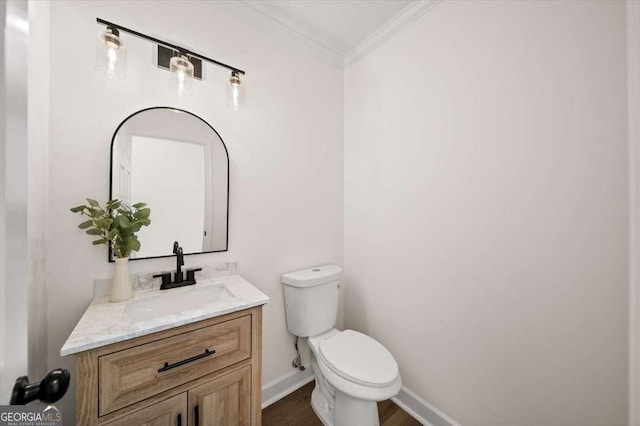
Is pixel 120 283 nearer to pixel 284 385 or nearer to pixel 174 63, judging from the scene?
pixel 174 63

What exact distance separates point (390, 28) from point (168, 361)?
221 centimetres

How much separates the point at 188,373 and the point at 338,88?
2.06m

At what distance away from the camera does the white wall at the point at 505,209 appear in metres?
0.84

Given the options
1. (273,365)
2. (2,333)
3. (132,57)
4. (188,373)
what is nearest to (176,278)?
(188,373)

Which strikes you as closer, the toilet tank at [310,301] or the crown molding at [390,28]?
the crown molding at [390,28]

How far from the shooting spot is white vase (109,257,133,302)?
3.23 feet

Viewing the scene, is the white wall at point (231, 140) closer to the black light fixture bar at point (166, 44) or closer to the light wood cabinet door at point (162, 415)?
the black light fixture bar at point (166, 44)

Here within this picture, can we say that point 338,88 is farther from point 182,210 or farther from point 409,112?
point 182,210

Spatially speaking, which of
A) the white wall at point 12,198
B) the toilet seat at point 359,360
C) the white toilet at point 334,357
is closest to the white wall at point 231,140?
the white toilet at point 334,357

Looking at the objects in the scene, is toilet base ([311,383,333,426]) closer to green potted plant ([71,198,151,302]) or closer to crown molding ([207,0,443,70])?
green potted plant ([71,198,151,302])

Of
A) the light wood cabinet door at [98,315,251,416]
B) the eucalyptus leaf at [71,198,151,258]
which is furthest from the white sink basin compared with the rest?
the eucalyptus leaf at [71,198,151,258]

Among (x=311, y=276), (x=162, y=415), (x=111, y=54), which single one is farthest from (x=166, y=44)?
(x=162, y=415)

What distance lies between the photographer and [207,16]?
129 cm

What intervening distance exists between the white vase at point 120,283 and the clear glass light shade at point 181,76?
2.91 feet
